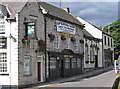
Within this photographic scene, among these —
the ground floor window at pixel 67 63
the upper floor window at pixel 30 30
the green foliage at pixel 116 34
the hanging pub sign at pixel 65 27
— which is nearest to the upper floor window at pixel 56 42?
the hanging pub sign at pixel 65 27

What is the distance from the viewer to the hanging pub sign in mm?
26592

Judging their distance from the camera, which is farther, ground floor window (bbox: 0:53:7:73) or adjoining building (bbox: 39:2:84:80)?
adjoining building (bbox: 39:2:84:80)

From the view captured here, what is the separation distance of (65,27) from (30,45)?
27.1ft

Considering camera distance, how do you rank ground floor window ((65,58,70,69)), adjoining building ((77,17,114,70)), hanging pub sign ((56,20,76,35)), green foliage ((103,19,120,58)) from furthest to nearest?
green foliage ((103,19,120,58)), adjoining building ((77,17,114,70)), ground floor window ((65,58,70,69)), hanging pub sign ((56,20,76,35))

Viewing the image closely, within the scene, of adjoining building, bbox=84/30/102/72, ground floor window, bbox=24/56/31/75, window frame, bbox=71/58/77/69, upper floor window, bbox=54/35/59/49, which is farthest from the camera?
adjoining building, bbox=84/30/102/72

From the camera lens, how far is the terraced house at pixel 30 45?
1914cm

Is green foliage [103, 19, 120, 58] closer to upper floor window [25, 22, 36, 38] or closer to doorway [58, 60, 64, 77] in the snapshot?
doorway [58, 60, 64, 77]

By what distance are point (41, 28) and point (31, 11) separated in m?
2.41

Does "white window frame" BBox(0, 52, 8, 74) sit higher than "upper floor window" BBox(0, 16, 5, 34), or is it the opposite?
"upper floor window" BBox(0, 16, 5, 34)

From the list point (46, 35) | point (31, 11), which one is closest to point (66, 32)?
point (46, 35)

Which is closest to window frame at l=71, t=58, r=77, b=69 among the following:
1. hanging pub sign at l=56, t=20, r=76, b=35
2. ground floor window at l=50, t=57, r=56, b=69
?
hanging pub sign at l=56, t=20, r=76, b=35

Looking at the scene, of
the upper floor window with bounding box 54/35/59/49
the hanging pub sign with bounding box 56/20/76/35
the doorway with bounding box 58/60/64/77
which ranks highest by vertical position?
the hanging pub sign with bounding box 56/20/76/35

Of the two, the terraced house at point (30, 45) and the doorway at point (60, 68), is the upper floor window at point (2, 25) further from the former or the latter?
the doorway at point (60, 68)

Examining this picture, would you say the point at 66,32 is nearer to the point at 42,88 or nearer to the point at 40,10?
the point at 40,10
